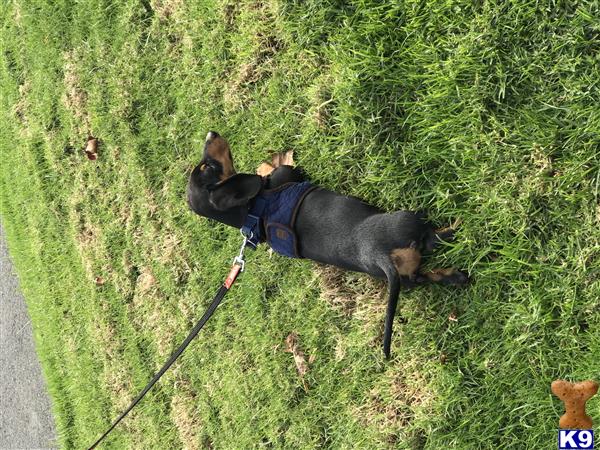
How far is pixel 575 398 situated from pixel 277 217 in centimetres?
165

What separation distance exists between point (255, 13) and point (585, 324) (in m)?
2.71

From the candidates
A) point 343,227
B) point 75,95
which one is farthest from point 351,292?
point 75,95

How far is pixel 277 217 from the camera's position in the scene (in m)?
3.07

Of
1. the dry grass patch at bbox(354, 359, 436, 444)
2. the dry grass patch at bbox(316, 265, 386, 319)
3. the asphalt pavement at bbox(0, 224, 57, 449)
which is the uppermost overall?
the dry grass patch at bbox(316, 265, 386, 319)

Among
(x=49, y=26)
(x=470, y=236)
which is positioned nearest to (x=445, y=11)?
(x=470, y=236)

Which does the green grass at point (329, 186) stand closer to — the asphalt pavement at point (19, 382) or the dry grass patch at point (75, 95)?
the dry grass patch at point (75, 95)

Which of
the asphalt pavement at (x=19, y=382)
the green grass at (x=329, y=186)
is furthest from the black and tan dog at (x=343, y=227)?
the asphalt pavement at (x=19, y=382)

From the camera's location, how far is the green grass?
256 cm

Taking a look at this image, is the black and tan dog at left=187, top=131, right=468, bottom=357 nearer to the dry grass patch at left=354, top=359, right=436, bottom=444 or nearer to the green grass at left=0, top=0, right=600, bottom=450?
the green grass at left=0, top=0, right=600, bottom=450

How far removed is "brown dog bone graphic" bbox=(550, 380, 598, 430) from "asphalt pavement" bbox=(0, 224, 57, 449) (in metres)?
4.81

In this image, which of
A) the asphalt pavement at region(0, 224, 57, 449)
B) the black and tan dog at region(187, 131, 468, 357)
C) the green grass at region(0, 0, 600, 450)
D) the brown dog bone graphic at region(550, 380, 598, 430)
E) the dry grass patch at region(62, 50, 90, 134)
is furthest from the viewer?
the asphalt pavement at region(0, 224, 57, 449)

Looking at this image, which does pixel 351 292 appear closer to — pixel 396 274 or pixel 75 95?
pixel 396 274

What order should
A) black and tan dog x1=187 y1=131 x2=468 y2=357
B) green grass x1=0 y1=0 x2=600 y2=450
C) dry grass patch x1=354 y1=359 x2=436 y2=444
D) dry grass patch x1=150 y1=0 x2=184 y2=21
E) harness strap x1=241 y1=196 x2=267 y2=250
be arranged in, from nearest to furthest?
green grass x1=0 y1=0 x2=600 y2=450
black and tan dog x1=187 y1=131 x2=468 y2=357
dry grass patch x1=354 y1=359 x2=436 y2=444
harness strap x1=241 y1=196 x2=267 y2=250
dry grass patch x1=150 y1=0 x2=184 y2=21

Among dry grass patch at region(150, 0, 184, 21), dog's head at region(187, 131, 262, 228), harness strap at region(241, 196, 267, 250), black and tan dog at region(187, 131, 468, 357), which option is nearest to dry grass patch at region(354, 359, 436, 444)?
black and tan dog at region(187, 131, 468, 357)
